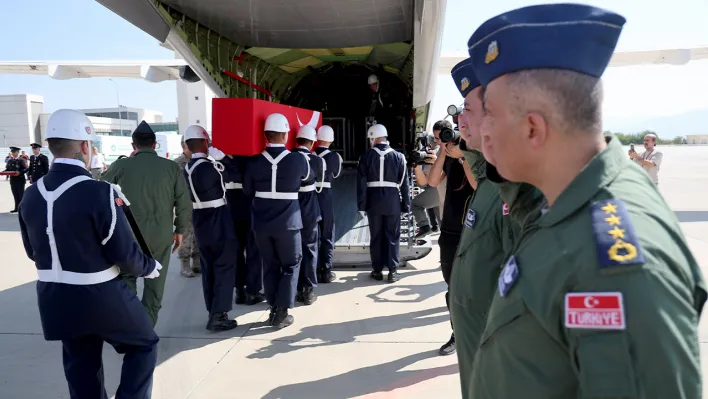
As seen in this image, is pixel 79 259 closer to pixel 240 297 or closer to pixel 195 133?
pixel 195 133

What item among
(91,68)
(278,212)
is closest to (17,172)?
(91,68)

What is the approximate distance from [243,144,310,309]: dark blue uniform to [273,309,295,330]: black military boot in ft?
0.18

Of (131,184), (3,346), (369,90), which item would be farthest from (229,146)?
(369,90)

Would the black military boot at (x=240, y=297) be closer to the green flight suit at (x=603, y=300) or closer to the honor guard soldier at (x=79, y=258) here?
the honor guard soldier at (x=79, y=258)

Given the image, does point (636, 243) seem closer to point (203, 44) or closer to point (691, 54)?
point (203, 44)

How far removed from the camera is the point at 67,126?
2.36m

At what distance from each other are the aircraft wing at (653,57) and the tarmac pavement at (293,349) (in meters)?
12.5

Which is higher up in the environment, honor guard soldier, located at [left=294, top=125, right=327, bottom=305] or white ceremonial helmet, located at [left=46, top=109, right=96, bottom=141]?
white ceremonial helmet, located at [left=46, top=109, right=96, bottom=141]

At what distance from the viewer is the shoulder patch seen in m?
0.74

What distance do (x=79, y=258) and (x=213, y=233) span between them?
6.40 ft

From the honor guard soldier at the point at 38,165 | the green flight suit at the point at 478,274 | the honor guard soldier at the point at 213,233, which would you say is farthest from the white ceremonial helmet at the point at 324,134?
A: the honor guard soldier at the point at 38,165

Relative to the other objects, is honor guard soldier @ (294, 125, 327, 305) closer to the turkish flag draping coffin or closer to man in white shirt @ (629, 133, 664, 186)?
the turkish flag draping coffin

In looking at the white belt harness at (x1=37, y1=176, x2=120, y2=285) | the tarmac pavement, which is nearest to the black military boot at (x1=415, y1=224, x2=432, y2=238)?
the tarmac pavement

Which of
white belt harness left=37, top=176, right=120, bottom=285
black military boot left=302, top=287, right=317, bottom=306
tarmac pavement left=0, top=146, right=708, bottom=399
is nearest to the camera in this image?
white belt harness left=37, top=176, right=120, bottom=285
